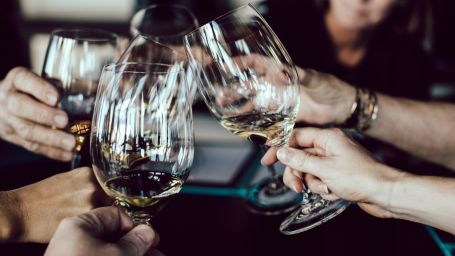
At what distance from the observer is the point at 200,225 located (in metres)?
0.68

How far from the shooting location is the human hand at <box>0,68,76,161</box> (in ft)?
2.52

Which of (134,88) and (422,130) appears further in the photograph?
(422,130)

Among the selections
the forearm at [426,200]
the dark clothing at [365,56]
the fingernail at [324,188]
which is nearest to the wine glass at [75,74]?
the fingernail at [324,188]

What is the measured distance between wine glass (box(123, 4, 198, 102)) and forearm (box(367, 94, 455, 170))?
45cm

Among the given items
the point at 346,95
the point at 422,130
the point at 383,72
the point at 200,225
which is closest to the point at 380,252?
A: the point at 200,225

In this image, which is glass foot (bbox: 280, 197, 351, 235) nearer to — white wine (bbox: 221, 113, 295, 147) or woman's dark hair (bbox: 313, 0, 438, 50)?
white wine (bbox: 221, 113, 295, 147)

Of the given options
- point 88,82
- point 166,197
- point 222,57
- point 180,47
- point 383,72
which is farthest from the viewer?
point 383,72

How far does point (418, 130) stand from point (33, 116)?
2.61 ft

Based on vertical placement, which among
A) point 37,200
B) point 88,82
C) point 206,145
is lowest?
point 206,145

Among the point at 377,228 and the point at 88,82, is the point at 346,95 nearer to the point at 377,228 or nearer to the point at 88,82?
the point at 377,228

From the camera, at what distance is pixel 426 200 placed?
67cm

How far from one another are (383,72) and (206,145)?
74 cm

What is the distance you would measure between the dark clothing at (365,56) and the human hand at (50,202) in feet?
3.26

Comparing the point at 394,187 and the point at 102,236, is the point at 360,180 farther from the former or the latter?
the point at 102,236
